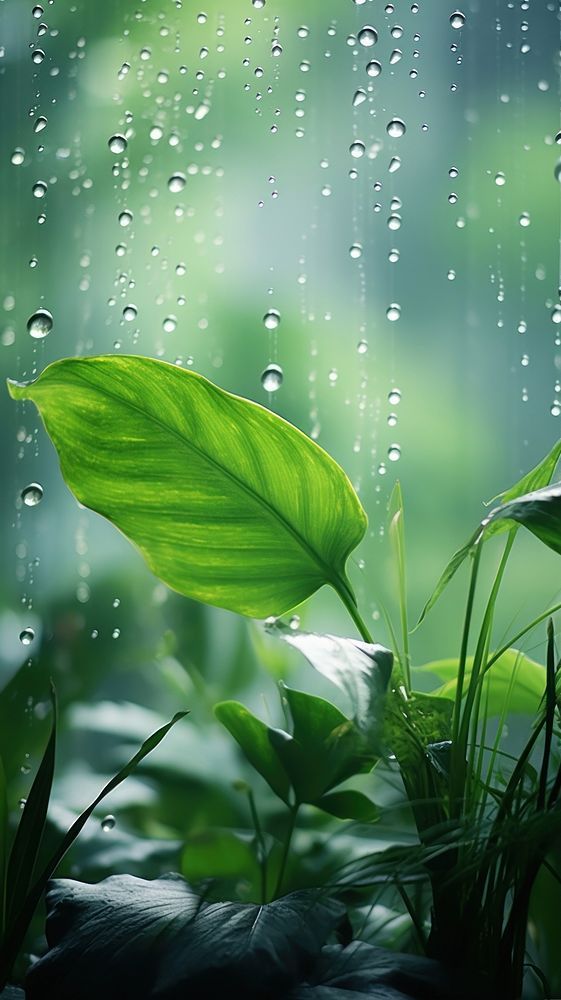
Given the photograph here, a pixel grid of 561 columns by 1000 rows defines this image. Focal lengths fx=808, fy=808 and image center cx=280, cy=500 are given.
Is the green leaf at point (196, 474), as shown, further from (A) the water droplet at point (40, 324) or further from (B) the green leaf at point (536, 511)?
(A) the water droplet at point (40, 324)

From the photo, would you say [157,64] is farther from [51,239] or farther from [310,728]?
[310,728]

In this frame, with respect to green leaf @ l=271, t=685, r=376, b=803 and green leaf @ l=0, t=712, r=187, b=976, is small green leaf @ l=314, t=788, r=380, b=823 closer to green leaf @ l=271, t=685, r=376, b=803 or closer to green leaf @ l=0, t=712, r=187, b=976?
green leaf @ l=271, t=685, r=376, b=803

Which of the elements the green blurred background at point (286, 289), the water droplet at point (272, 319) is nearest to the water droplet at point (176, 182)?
the green blurred background at point (286, 289)

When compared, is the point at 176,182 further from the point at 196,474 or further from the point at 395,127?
the point at 196,474

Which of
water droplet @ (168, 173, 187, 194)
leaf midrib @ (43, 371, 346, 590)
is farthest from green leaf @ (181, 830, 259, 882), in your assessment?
water droplet @ (168, 173, 187, 194)

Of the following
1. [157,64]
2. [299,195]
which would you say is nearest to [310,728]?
[299,195]

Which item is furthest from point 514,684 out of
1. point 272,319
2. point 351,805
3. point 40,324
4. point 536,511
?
point 40,324
